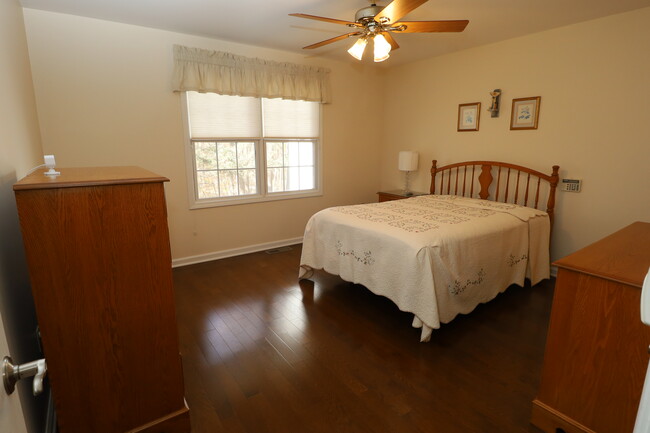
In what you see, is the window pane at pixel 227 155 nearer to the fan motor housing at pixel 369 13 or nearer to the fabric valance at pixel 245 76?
the fabric valance at pixel 245 76

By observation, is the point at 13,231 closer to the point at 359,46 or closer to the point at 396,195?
the point at 359,46

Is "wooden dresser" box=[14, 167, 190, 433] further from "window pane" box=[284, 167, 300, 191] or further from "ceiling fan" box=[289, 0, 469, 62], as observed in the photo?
"window pane" box=[284, 167, 300, 191]

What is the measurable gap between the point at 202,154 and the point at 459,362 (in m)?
3.26

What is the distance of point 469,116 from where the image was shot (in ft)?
13.2

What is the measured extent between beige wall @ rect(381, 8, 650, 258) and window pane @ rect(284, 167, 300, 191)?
2070 mm

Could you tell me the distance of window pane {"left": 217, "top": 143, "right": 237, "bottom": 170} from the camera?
12.7 feet

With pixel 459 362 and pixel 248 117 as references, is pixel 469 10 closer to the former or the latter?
pixel 248 117

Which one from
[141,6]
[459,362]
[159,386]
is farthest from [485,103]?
[159,386]

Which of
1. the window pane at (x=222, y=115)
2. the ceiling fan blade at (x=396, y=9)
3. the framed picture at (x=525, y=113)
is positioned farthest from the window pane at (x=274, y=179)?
the framed picture at (x=525, y=113)

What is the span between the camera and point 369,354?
2146mm

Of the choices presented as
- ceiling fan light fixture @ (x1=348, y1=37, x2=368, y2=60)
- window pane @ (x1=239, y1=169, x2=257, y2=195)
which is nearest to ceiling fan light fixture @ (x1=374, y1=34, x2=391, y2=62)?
ceiling fan light fixture @ (x1=348, y1=37, x2=368, y2=60)

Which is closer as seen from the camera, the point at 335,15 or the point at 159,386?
the point at 159,386

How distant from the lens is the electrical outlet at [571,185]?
127 inches

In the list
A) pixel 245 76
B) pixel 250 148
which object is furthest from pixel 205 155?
pixel 245 76
